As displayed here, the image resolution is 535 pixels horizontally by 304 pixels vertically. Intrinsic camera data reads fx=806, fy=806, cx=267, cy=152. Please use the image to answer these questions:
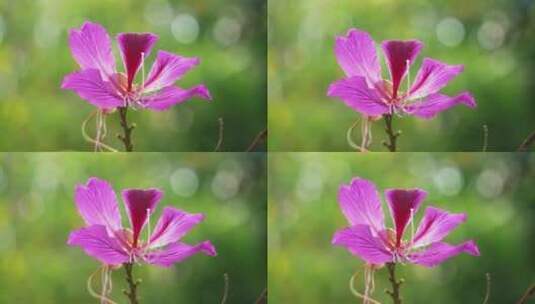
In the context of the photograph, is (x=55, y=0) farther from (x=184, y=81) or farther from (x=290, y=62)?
(x=290, y=62)

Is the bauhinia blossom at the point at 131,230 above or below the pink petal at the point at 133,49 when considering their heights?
below

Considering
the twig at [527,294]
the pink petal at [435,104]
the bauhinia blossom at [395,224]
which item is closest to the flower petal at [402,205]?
the bauhinia blossom at [395,224]

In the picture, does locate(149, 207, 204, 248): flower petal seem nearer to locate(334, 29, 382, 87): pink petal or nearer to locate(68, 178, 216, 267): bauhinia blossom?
locate(68, 178, 216, 267): bauhinia blossom

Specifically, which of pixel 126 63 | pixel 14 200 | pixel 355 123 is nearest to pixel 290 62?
pixel 355 123

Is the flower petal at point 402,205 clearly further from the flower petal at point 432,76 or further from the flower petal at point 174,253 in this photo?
the flower petal at point 174,253

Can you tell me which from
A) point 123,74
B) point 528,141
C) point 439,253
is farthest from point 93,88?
point 528,141

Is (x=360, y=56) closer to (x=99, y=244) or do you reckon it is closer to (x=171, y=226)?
(x=171, y=226)
